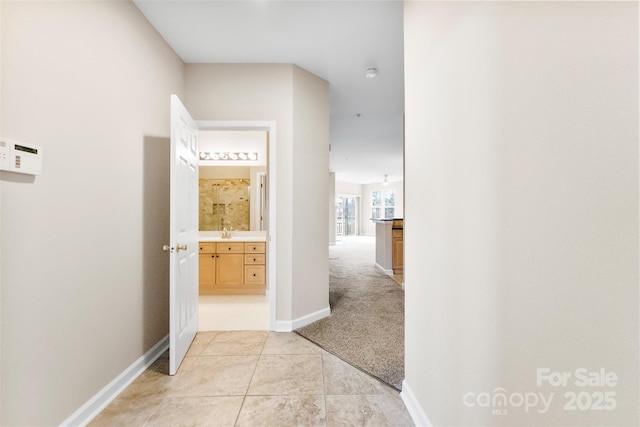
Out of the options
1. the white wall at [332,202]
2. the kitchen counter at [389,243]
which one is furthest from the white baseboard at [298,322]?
the white wall at [332,202]

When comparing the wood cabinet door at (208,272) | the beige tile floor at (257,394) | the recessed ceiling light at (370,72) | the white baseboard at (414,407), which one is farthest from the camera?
the wood cabinet door at (208,272)

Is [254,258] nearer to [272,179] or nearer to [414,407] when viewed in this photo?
[272,179]

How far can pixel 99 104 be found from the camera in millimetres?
1633

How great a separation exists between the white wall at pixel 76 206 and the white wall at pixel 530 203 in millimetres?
1846

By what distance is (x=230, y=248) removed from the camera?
3.87 metres

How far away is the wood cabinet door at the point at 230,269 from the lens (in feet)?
12.6

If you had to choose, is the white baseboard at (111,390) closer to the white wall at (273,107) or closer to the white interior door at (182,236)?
the white interior door at (182,236)

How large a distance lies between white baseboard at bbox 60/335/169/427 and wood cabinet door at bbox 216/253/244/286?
1619 millimetres

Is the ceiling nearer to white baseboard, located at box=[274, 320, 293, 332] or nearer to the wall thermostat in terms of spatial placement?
the wall thermostat

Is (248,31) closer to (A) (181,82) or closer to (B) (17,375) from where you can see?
(A) (181,82)

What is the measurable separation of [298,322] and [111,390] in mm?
1490

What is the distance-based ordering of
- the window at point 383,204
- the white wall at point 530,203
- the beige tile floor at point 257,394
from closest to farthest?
the white wall at point 530,203 → the beige tile floor at point 257,394 → the window at point 383,204

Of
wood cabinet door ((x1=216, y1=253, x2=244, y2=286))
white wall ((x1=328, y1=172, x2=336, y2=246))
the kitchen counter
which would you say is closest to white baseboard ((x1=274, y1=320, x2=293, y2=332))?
wood cabinet door ((x1=216, y1=253, x2=244, y2=286))

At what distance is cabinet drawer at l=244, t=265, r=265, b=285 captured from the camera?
3.86 meters
